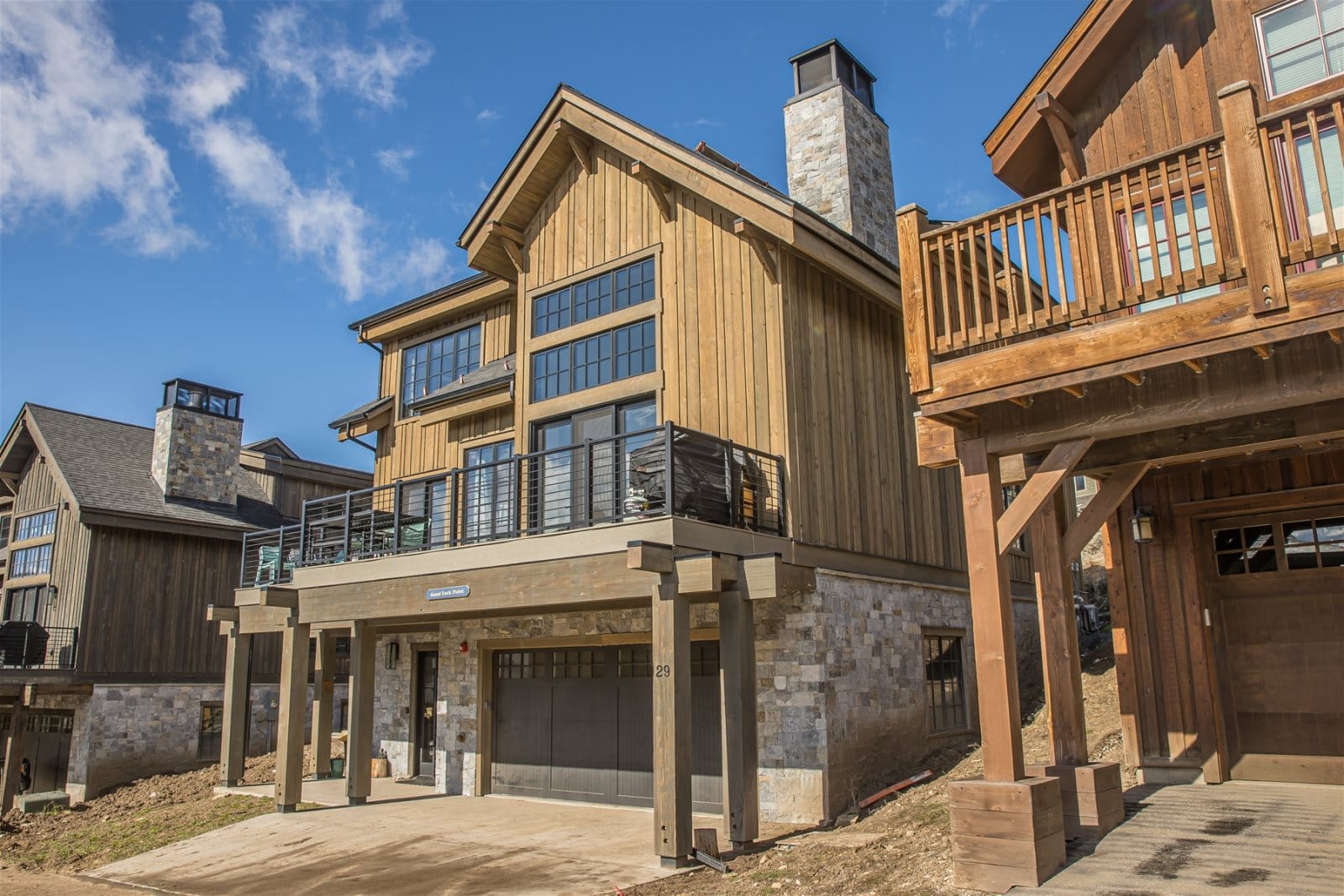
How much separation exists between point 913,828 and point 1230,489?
4444mm

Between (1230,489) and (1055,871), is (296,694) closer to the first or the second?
(1055,871)

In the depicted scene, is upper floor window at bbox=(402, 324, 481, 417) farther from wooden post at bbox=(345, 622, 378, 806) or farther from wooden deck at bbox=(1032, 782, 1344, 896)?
wooden deck at bbox=(1032, 782, 1344, 896)

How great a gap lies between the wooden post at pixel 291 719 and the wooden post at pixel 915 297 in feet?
34.4

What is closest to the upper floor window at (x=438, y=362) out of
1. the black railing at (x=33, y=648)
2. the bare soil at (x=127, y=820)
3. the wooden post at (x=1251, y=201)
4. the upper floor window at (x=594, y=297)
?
the upper floor window at (x=594, y=297)

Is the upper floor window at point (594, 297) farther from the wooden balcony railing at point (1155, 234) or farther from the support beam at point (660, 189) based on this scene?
the wooden balcony railing at point (1155, 234)

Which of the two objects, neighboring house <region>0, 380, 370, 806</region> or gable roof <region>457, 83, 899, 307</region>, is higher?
gable roof <region>457, 83, 899, 307</region>

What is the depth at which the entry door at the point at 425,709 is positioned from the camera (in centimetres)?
1727

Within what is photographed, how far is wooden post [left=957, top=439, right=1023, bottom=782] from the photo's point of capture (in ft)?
22.1

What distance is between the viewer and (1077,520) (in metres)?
7.82

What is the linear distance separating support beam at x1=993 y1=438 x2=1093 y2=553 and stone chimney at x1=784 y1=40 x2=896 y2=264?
8.47 metres

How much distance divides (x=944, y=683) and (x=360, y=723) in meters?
8.44

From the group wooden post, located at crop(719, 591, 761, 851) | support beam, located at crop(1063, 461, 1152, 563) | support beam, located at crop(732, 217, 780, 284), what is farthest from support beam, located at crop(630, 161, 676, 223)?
support beam, located at crop(1063, 461, 1152, 563)

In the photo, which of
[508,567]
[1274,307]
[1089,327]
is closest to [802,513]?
[508,567]

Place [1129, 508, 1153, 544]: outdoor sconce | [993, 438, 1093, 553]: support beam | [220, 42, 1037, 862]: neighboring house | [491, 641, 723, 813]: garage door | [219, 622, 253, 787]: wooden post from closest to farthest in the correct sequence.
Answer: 1. [993, 438, 1093, 553]: support beam
2. [1129, 508, 1153, 544]: outdoor sconce
3. [220, 42, 1037, 862]: neighboring house
4. [491, 641, 723, 813]: garage door
5. [219, 622, 253, 787]: wooden post
